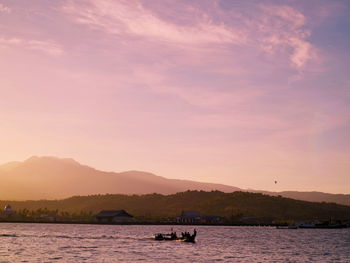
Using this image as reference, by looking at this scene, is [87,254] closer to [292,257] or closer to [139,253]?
[139,253]

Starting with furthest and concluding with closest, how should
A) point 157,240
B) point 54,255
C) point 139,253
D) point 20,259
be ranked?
point 157,240
point 139,253
point 54,255
point 20,259

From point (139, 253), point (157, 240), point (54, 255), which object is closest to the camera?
point (54, 255)

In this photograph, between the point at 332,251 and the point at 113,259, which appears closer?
the point at 113,259

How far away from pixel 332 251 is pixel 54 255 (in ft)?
194

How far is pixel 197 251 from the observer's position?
340 feet

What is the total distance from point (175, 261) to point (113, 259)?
9.68 m

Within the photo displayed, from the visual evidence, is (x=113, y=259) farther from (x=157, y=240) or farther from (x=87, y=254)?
(x=157, y=240)

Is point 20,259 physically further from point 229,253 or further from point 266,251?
point 266,251

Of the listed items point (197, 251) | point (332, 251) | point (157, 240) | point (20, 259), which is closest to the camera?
point (20, 259)

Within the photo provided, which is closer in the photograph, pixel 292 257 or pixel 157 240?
pixel 292 257

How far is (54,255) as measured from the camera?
88625mm

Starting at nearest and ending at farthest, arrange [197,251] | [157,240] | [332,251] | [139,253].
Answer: [139,253] → [197,251] → [332,251] → [157,240]

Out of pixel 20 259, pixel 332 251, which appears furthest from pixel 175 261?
pixel 332 251

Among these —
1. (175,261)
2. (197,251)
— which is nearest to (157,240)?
(197,251)
